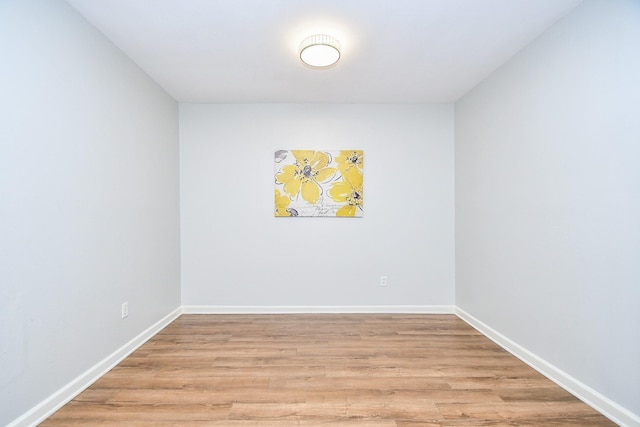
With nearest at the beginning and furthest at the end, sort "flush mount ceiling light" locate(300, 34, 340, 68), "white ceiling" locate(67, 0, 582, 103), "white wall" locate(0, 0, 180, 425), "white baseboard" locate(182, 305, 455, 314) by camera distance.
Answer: "white wall" locate(0, 0, 180, 425) < "white ceiling" locate(67, 0, 582, 103) < "flush mount ceiling light" locate(300, 34, 340, 68) < "white baseboard" locate(182, 305, 455, 314)

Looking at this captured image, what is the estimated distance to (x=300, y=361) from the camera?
238 centimetres

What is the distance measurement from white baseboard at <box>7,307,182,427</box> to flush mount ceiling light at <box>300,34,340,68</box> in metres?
2.78

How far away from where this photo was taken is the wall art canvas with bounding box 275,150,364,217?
11.7 ft

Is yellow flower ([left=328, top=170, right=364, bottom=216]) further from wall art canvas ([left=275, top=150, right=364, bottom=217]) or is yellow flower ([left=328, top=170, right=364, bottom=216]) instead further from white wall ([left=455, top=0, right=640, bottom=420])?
white wall ([left=455, top=0, right=640, bottom=420])

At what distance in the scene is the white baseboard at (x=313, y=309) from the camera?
356 centimetres

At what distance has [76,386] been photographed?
195 centimetres

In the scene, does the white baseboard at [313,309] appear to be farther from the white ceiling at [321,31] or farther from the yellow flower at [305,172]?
the white ceiling at [321,31]

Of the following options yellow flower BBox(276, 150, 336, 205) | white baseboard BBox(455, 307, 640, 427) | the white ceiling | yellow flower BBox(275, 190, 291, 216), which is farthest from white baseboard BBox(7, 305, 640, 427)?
the white ceiling

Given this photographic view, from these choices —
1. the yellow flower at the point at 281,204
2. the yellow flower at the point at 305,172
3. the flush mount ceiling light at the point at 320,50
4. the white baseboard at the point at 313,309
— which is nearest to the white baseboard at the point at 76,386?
the white baseboard at the point at 313,309

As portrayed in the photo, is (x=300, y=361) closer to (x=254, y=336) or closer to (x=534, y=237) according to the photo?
(x=254, y=336)

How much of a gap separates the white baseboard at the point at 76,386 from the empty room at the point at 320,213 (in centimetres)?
2

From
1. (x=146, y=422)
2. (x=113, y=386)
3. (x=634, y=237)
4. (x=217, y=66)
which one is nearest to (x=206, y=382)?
(x=146, y=422)

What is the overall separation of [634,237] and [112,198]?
345cm

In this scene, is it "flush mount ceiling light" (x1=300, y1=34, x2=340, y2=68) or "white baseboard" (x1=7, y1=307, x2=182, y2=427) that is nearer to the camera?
"white baseboard" (x1=7, y1=307, x2=182, y2=427)
